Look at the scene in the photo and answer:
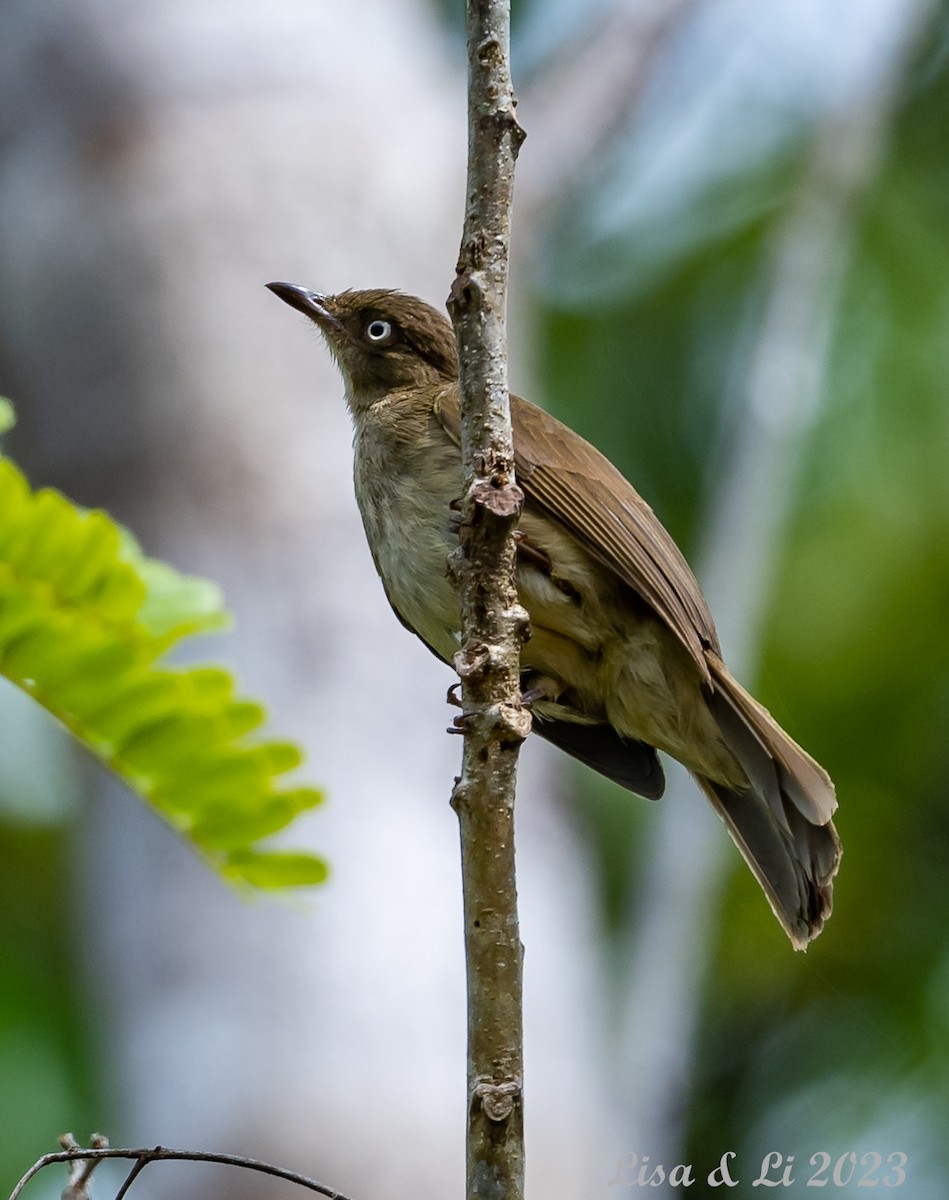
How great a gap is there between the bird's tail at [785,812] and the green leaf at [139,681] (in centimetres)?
143

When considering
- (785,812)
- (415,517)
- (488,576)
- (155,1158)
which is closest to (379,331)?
(415,517)

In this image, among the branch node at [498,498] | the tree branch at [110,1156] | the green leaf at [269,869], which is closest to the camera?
the tree branch at [110,1156]

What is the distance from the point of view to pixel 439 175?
712 centimetres

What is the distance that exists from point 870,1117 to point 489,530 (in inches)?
229

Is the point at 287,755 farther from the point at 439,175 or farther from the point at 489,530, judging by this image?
the point at 439,175

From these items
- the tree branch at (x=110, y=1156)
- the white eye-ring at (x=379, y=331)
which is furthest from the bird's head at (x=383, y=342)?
the tree branch at (x=110, y=1156)

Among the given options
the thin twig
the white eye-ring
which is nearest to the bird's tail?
the white eye-ring

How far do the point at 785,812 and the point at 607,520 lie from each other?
87 cm

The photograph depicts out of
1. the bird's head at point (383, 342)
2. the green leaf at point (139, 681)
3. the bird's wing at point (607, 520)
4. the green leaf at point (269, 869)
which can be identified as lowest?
the green leaf at point (269, 869)

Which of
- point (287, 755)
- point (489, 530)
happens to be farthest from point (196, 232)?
point (489, 530)

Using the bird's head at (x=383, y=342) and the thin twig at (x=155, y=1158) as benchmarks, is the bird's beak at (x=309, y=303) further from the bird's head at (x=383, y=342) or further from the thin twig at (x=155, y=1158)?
the thin twig at (x=155, y=1158)

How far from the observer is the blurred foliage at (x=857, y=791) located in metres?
7.64

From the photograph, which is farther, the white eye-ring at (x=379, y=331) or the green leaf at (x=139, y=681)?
the white eye-ring at (x=379, y=331)

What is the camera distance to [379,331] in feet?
16.1
